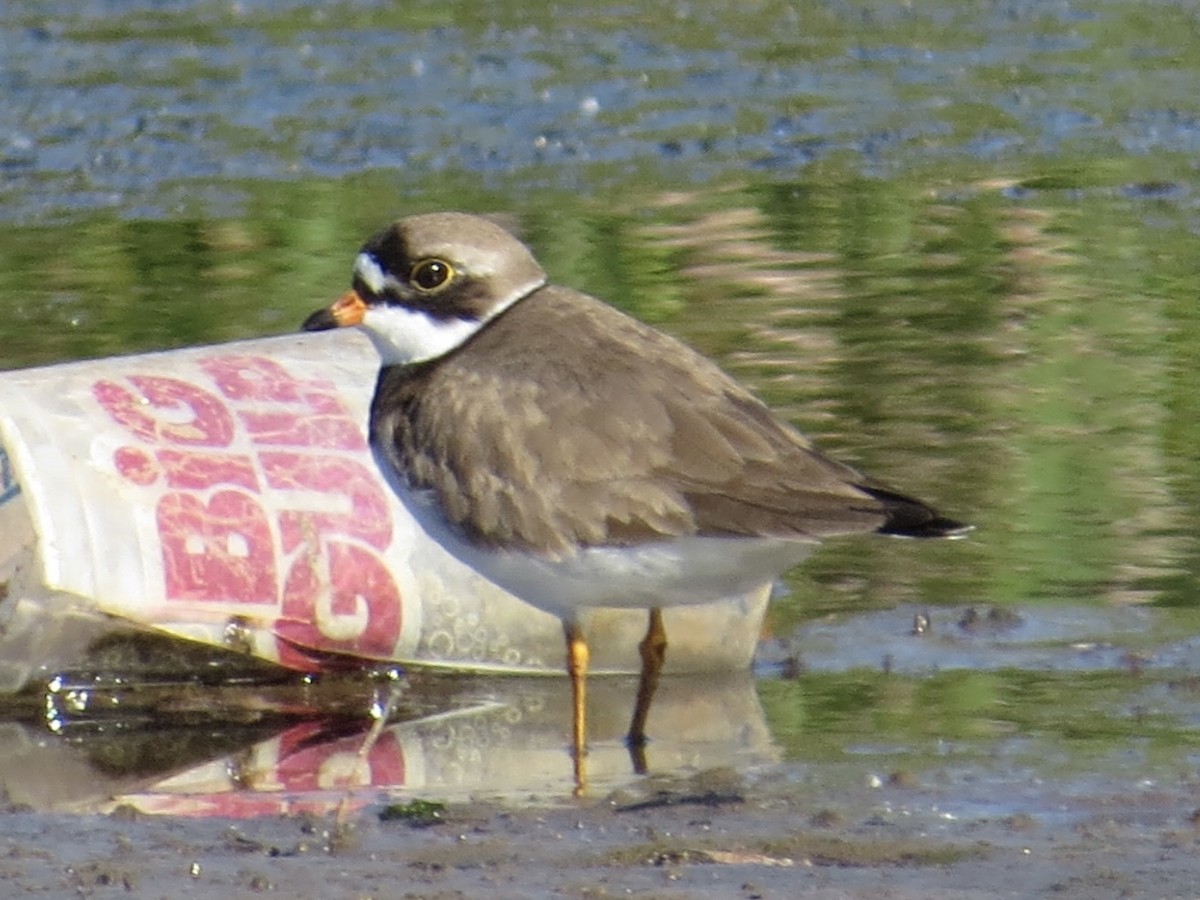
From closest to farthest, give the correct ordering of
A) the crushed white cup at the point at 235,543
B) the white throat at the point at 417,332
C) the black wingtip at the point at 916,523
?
the black wingtip at the point at 916,523 < the crushed white cup at the point at 235,543 < the white throat at the point at 417,332

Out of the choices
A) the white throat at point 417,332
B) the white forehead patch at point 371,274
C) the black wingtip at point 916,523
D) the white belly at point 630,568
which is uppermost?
the white forehead patch at point 371,274

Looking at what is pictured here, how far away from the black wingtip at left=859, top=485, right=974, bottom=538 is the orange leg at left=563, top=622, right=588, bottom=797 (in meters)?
0.72

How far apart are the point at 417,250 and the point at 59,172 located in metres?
5.32

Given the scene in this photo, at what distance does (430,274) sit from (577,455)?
64 centimetres

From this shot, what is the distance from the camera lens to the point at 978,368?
7.31 meters

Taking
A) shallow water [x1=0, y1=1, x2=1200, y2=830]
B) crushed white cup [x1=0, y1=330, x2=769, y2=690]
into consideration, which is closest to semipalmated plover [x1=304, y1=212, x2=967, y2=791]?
crushed white cup [x1=0, y1=330, x2=769, y2=690]

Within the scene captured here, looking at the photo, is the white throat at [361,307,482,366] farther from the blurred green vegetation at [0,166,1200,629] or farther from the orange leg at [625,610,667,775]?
the blurred green vegetation at [0,166,1200,629]

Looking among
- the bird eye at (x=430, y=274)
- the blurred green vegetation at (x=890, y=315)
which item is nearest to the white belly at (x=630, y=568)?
the bird eye at (x=430, y=274)

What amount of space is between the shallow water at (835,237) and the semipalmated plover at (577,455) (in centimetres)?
40

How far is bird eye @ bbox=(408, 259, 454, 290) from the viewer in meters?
5.16

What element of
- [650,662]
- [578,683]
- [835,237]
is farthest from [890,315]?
[578,683]

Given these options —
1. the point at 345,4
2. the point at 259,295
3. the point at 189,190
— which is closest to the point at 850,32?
the point at 345,4

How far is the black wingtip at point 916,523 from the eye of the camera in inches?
180

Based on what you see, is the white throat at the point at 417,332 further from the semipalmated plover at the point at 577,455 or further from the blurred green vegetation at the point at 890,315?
the blurred green vegetation at the point at 890,315
